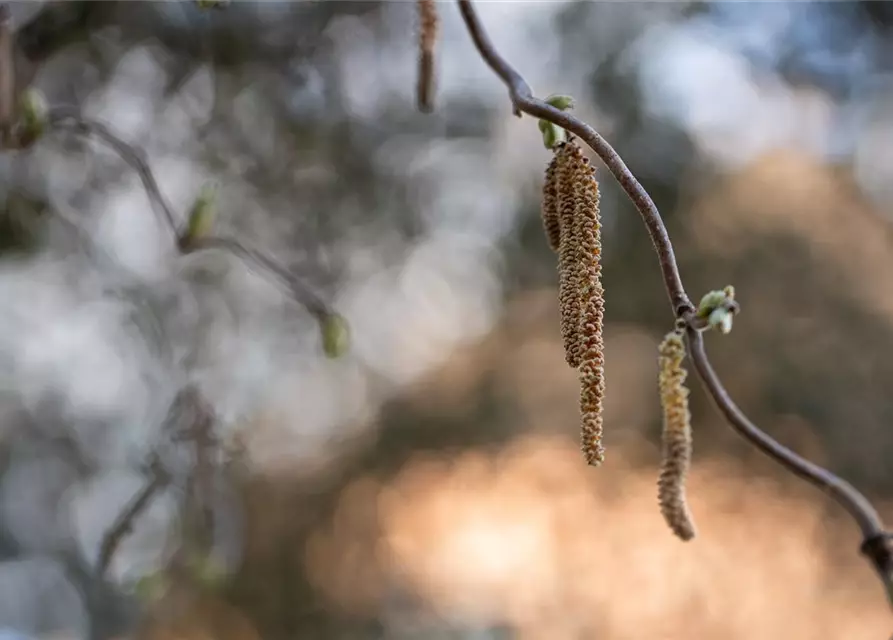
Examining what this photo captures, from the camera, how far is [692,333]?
207 mm

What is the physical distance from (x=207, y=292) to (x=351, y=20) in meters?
0.46

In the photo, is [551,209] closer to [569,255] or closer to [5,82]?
[569,255]

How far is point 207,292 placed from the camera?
47.9 inches

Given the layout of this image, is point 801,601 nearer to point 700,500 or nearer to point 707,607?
point 707,607

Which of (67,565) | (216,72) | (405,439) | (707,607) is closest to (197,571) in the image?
(67,565)

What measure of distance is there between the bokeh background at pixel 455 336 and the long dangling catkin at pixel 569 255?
86 centimetres

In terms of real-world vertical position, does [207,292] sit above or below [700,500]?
above

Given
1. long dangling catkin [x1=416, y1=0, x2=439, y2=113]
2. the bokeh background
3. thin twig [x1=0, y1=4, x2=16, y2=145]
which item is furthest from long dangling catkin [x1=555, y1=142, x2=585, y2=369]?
the bokeh background

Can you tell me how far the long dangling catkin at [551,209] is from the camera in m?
0.24

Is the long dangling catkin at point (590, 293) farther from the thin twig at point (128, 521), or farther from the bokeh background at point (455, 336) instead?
the bokeh background at point (455, 336)

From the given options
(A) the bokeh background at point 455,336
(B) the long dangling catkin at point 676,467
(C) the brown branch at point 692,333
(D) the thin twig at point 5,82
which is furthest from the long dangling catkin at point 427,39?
(A) the bokeh background at point 455,336

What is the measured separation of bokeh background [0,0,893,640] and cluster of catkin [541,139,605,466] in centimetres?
87

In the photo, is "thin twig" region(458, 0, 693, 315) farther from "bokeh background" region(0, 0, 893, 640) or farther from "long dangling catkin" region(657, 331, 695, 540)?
"bokeh background" region(0, 0, 893, 640)

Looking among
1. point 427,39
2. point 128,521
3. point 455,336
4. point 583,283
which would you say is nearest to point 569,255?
point 583,283
